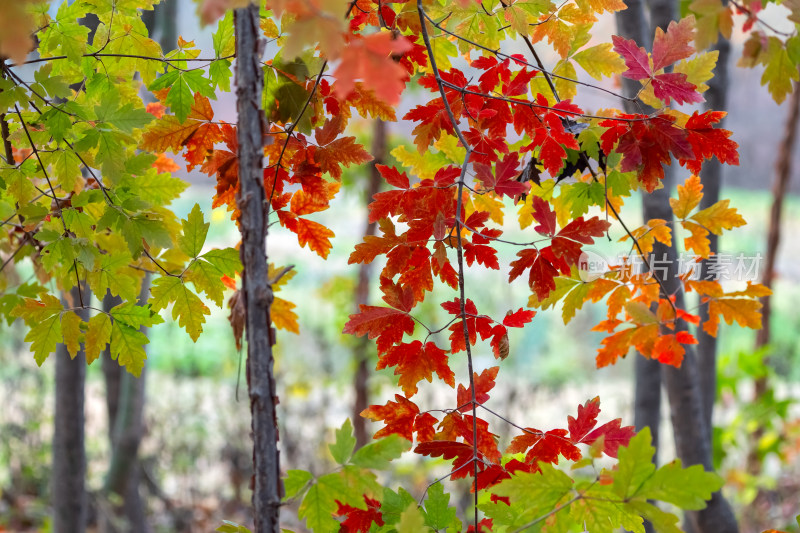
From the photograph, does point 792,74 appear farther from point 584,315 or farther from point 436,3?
point 584,315

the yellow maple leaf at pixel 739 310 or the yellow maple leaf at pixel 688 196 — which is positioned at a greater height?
the yellow maple leaf at pixel 688 196

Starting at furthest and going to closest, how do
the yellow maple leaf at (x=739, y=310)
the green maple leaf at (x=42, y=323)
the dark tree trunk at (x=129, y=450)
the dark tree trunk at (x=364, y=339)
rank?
1. the dark tree trunk at (x=364, y=339)
2. the dark tree trunk at (x=129, y=450)
3. the yellow maple leaf at (x=739, y=310)
4. the green maple leaf at (x=42, y=323)

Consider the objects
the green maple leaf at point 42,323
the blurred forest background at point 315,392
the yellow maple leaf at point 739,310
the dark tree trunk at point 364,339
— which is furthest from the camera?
the blurred forest background at point 315,392

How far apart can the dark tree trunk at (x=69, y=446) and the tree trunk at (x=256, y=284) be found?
96cm

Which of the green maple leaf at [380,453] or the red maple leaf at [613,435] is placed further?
the red maple leaf at [613,435]

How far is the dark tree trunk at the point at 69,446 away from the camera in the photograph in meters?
1.41

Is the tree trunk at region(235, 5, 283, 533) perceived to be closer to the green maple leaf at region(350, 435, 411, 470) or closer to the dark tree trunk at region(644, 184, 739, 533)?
the green maple leaf at region(350, 435, 411, 470)

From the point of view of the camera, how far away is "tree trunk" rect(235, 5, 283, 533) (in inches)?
22.9

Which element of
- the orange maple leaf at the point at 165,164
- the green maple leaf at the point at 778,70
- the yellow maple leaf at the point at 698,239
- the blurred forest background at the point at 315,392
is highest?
the orange maple leaf at the point at 165,164

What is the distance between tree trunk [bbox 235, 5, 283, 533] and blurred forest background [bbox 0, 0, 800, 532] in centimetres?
165

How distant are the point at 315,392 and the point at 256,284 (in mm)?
3604

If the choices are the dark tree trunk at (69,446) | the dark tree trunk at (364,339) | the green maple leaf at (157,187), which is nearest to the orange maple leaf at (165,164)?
the green maple leaf at (157,187)

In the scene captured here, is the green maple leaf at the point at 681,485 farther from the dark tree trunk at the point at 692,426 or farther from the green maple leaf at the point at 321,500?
the dark tree trunk at the point at 692,426

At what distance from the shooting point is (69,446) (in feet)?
4.72
